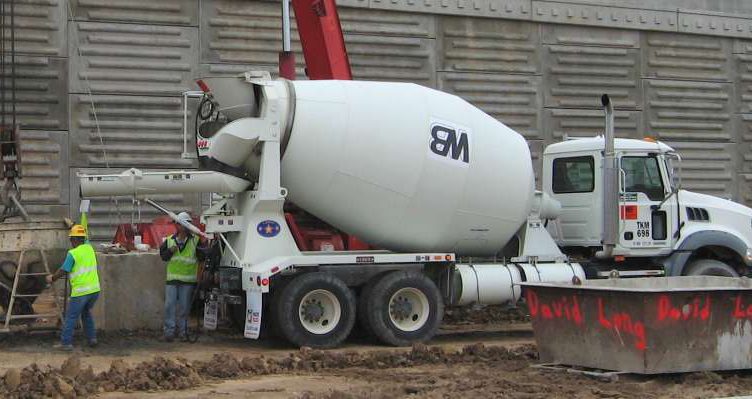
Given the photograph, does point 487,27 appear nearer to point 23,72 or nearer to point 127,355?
point 23,72

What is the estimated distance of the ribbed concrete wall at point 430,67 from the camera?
1892 centimetres

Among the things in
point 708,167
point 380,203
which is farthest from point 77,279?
point 708,167

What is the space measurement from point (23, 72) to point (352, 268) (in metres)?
8.21

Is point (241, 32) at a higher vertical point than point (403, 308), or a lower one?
higher

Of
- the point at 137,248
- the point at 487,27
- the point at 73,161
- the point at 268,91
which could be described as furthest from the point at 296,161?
the point at 487,27

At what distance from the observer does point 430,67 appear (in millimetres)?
21734

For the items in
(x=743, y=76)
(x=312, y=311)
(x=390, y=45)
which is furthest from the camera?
(x=743, y=76)

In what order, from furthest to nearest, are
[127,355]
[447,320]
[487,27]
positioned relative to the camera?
[487,27] < [447,320] < [127,355]

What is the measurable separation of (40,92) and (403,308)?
8.54m

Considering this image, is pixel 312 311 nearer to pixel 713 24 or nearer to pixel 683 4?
pixel 683 4

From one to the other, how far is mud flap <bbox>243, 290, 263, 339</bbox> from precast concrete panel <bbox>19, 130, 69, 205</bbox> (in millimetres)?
7093

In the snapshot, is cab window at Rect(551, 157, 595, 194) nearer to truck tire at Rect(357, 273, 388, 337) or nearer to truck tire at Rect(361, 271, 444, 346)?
truck tire at Rect(361, 271, 444, 346)

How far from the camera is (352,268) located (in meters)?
13.7

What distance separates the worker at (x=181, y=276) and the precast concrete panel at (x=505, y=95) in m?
9.30
